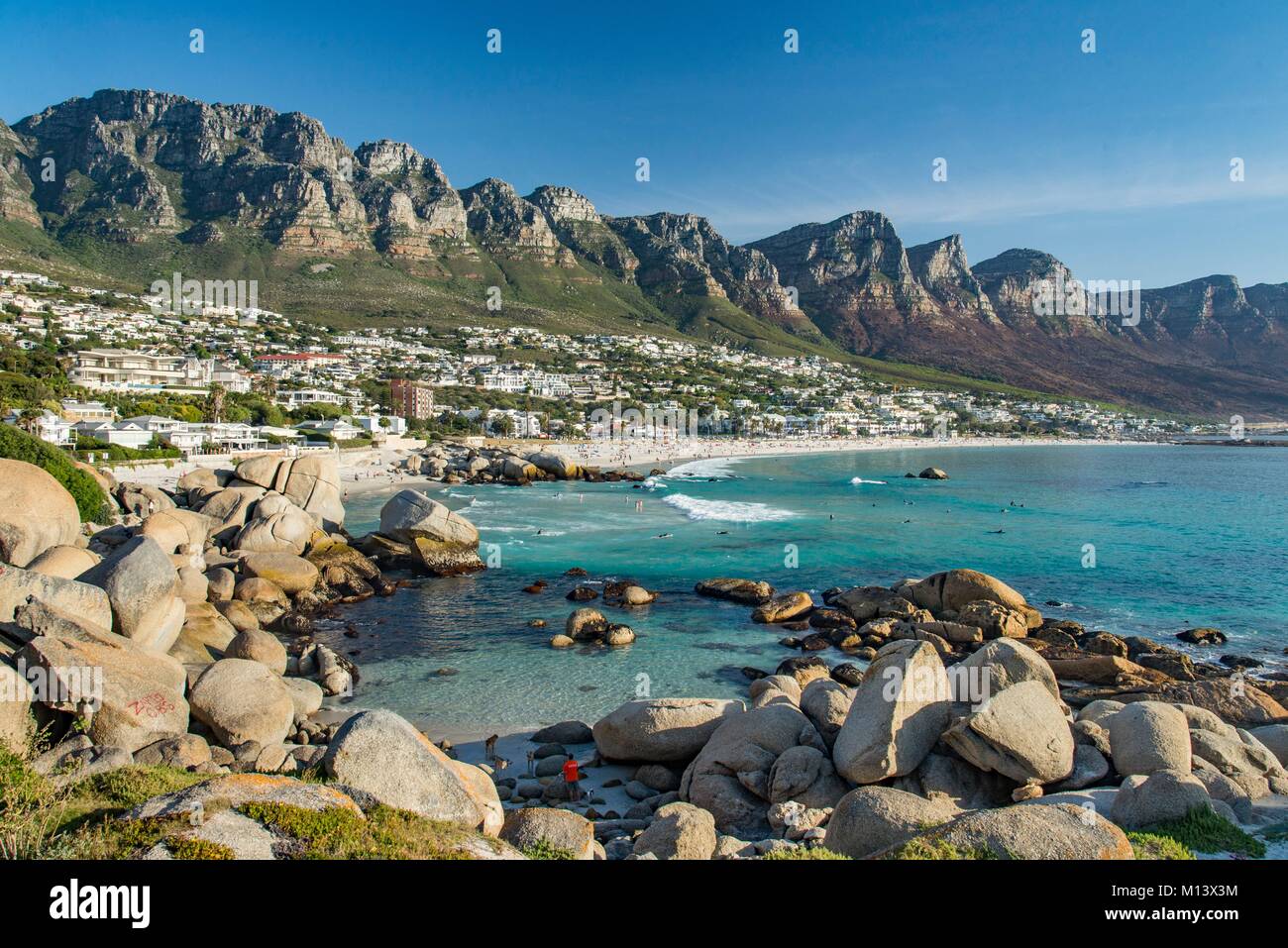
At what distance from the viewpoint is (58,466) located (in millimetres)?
27234

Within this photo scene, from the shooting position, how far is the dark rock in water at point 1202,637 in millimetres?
23672

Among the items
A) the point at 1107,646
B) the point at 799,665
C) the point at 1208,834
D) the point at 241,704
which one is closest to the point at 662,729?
the point at 799,665

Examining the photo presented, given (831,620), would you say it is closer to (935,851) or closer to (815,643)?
(815,643)

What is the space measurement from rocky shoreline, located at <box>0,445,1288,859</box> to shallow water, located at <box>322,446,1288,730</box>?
6.17ft

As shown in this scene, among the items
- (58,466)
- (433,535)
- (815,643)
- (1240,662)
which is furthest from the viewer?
(433,535)

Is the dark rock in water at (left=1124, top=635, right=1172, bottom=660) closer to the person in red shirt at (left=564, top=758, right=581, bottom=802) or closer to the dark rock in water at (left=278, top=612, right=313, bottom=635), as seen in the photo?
the person in red shirt at (left=564, top=758, right=581, bottom=802)

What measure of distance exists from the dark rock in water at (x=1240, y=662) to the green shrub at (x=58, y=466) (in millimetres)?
37584

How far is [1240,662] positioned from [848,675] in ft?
39.9

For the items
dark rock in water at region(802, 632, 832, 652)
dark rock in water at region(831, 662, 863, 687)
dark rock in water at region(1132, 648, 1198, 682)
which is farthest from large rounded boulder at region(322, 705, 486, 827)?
dark rock in water at region(1132, 648, 1198, 682)

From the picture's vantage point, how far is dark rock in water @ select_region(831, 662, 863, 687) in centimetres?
1908

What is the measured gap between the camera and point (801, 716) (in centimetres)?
1284
